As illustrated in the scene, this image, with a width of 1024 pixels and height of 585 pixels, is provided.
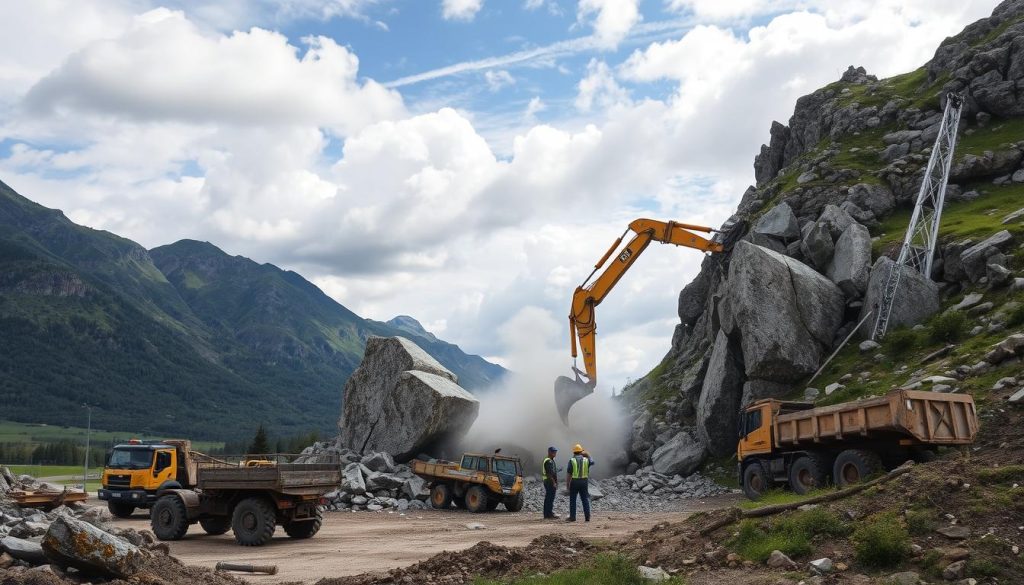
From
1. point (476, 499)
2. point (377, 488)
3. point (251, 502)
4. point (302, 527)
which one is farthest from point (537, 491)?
point (251, 502)

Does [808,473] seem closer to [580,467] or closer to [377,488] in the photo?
[580,467]

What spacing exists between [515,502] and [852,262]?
18.4m

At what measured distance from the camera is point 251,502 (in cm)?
1994

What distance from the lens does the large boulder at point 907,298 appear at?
101 ft

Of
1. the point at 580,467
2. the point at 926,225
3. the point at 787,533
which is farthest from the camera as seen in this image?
the point at 926,225

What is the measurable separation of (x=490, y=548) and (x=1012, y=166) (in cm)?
4084

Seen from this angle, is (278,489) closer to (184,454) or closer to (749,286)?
(184,454)

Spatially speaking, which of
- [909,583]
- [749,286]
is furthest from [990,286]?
[909,583]

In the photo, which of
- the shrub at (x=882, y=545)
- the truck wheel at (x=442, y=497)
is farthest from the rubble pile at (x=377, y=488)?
the shrub at (x=882, y=545)

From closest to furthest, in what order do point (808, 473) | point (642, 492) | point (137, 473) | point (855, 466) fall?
point (855, 466) < point (808, 473) < point (137, 473) < point (642, 492)

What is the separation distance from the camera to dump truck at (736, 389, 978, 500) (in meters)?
17.4

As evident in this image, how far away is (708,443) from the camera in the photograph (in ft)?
109

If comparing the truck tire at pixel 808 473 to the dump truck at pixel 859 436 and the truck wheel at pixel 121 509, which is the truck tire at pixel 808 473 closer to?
the dump truck at pixel 859 436

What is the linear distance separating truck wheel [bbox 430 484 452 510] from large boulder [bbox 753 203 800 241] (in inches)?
863
